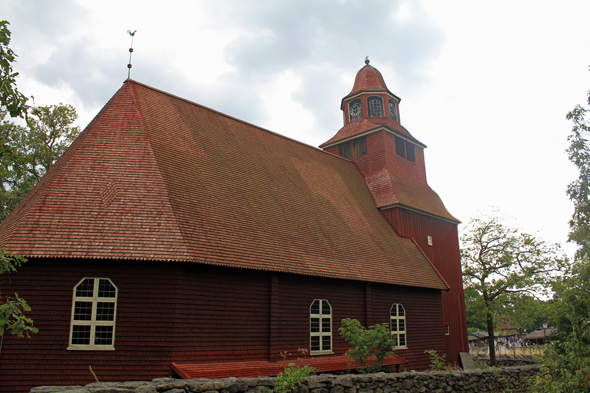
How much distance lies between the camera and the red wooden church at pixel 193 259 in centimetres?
1168

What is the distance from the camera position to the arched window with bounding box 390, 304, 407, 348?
18.8 m

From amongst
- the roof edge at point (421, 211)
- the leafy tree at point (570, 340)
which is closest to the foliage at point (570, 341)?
the leafy tree at point (570, 340)

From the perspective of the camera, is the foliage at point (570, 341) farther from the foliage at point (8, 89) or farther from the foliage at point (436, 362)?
the foliage at point (8, 89)

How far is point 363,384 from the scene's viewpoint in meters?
10.7

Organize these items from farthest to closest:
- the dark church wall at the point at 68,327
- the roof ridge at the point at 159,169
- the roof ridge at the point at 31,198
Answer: the roof ridge at the point at 31,198
the roof ridge at the point at 159,169
the dark church wall at the point at 68,327

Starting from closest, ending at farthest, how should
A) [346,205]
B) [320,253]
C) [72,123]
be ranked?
[320,253] < [346,205] < [72,123]

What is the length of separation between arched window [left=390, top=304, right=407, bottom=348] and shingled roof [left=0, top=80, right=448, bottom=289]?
1.27 meters

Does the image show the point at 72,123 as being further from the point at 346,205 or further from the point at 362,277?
the point at 362,277

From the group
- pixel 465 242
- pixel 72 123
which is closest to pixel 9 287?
pixel 72 123

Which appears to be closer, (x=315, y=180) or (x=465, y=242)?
(x=315, y=180)

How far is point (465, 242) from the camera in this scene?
34.4 meters

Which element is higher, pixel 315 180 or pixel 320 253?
pixel 315 180

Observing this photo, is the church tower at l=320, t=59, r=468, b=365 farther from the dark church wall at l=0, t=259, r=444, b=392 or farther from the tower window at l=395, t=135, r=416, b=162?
the dark church wall at l=0, t=259, r=444, b=392

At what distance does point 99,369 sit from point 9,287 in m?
3.13
